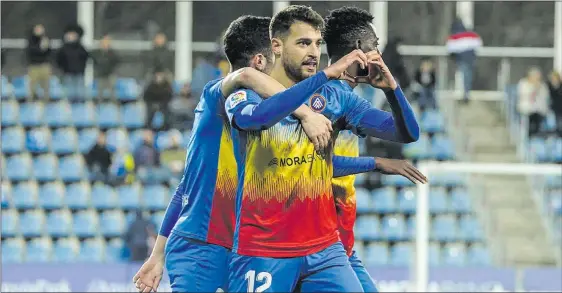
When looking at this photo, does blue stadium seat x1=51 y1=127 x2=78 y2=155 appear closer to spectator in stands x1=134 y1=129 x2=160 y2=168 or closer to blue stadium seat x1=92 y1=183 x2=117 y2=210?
blue stadium seat x1=92 y1=183 x2=117 y2=210

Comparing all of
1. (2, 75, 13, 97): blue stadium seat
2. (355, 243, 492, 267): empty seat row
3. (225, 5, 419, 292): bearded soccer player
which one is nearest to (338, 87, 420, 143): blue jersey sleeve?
(225, 5, 419, 292): bearded soccer player

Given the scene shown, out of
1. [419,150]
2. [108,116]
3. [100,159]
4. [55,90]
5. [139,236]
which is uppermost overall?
[55,90]

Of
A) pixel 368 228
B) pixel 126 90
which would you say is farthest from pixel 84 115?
pixel 368 228

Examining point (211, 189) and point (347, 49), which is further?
point (347, 49)

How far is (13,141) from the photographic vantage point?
687 inches

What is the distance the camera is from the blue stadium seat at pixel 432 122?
17906 millimetres

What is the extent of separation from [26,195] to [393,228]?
5.03 m

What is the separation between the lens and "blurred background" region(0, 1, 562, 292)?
48.7ft

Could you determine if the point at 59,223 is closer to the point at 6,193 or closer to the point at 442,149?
the point at 6,193

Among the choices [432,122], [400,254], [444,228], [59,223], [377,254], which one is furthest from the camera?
[432,122]

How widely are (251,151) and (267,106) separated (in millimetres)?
363

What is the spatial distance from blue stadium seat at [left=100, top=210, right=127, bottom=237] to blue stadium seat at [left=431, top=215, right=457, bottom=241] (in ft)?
13.5

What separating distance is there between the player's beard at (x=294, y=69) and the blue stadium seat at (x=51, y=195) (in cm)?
1203

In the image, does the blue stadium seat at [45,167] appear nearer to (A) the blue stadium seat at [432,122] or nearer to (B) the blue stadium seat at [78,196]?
(B) the blue stadium seat at [78,196]
